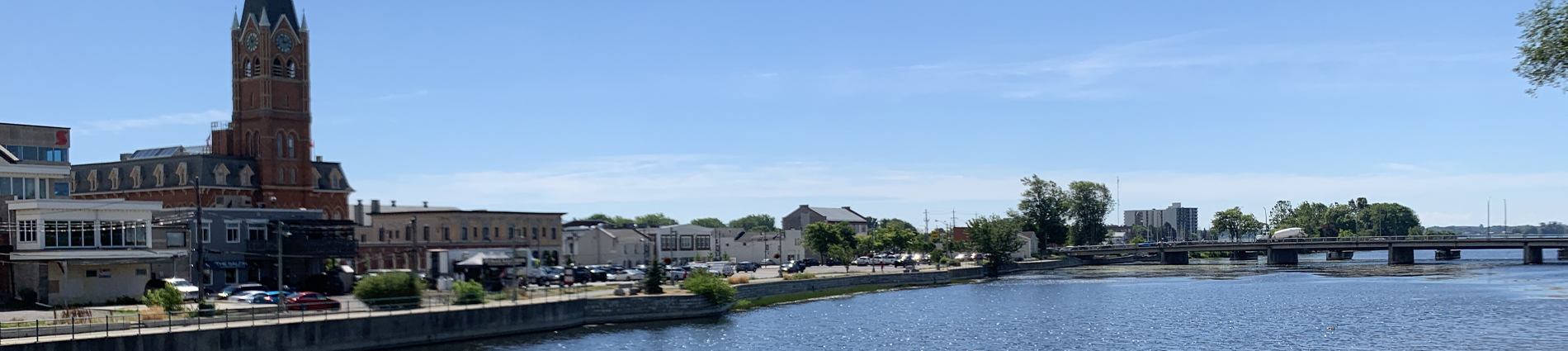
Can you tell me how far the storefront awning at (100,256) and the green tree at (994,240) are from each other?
91.5 metres

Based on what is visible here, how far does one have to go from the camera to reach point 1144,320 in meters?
71.2

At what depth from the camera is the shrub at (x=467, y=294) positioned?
61.7m

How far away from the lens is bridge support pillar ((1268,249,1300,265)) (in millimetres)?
167000

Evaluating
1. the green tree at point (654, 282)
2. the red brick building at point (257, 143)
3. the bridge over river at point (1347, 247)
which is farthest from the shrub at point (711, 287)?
the bridge over river at point (1347, 247)

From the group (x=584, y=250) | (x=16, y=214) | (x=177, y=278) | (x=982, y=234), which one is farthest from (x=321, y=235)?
(x=982, y=234)

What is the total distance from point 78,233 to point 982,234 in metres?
103

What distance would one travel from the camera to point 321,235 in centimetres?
8256

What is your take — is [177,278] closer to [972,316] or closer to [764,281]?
[764,281]

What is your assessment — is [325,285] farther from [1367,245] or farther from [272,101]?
[1367,245]

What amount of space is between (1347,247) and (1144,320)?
333 feet

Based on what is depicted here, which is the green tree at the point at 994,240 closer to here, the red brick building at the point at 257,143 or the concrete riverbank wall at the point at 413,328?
the concrete riverbank wall at the point at 413,328

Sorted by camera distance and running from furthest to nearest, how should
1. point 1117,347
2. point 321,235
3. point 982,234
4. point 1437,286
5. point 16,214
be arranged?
point 982,234 → point 1437,286 → point 321,235 → point 16,214 → point 1117,347

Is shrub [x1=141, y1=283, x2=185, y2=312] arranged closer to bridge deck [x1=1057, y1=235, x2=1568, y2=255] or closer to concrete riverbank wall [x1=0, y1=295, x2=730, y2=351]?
concrete riverbank wall [x1=0, y1=295, x2=730, y2=351]

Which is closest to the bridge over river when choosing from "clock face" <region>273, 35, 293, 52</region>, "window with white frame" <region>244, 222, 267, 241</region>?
"clock face" <region>273, 35, 293, 52</region>
